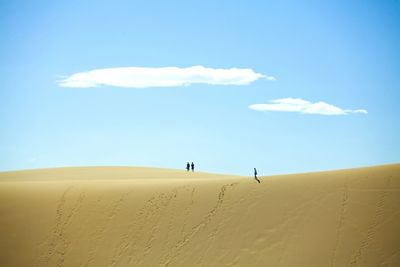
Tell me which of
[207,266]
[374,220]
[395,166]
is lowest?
[207,266]

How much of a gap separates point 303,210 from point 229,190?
179 inches

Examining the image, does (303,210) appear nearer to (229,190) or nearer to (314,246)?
(314,246)

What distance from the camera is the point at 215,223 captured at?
2445cm

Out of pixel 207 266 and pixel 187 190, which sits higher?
pixel 187 190

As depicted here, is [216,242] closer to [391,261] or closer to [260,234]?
[260,234]

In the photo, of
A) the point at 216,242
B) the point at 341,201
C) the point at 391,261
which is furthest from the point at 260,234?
the point at 391,261

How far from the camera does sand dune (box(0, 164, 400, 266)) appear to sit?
21.6 m

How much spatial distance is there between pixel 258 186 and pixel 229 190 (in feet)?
5.05

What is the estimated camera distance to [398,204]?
2253 cm

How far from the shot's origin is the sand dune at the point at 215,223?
851 inches

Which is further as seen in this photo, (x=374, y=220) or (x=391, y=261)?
(x=374, y=220)

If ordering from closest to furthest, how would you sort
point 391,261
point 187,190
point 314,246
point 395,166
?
point 391,261 → point 314,246 → point 395,166 → point 187,190

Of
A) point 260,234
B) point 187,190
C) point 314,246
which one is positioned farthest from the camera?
point 187,190

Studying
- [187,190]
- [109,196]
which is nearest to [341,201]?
[187,190]
